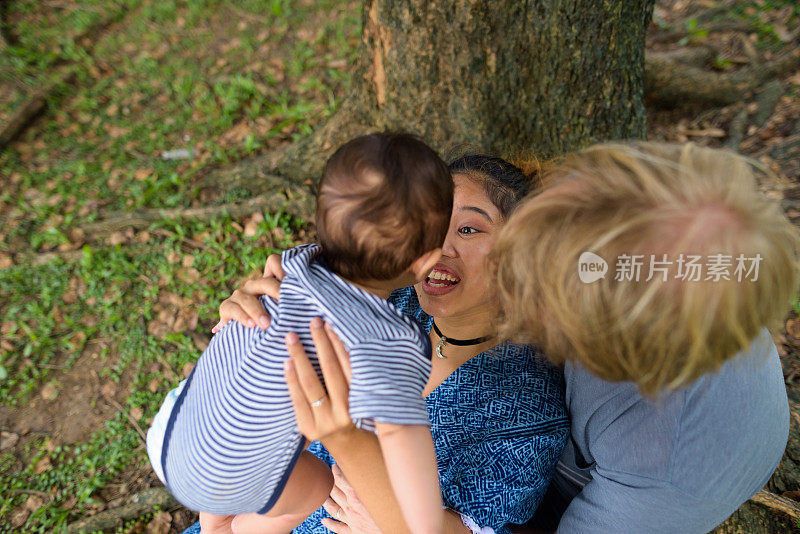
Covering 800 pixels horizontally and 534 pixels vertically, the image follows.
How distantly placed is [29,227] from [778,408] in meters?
5.45

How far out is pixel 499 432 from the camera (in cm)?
215

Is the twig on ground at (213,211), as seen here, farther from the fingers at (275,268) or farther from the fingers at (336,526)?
the fingers at (336,526)

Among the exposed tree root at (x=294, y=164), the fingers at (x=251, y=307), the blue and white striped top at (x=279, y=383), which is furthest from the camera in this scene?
the exposed tree root at (x=294, y=164)

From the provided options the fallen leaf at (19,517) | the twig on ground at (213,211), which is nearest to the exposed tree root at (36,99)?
the twig on ground at (213,211)

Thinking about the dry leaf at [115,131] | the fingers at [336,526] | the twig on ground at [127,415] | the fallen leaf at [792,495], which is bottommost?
the twig on ground at [127,415]

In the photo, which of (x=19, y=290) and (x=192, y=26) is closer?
(x=19, y=290)

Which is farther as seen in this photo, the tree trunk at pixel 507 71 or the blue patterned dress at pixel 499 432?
the tree trunk at pixel 507 71

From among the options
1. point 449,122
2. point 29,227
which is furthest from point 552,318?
point 29,227

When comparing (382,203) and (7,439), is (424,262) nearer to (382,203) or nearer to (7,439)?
(382,203)

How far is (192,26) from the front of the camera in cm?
646

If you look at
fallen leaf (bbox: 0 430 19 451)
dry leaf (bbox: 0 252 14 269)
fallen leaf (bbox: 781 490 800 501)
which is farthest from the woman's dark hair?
dry leaf (bbox: 0 252 14 269)

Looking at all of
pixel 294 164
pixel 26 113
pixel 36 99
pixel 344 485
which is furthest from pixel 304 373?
pixel 36 99

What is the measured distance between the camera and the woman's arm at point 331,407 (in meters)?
1.68

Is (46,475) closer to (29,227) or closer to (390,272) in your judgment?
(29,227)
